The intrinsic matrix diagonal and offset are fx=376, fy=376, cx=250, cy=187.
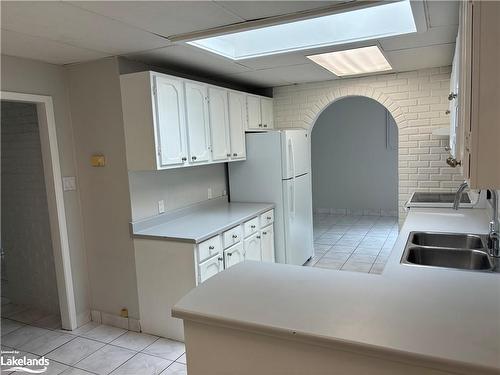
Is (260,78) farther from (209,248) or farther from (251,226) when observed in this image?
(209,248)

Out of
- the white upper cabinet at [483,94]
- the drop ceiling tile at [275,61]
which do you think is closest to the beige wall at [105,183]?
the drop ceiling tile at [275,61]

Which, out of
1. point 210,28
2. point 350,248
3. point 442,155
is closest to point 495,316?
point 210,28

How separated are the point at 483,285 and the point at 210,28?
2.07 meters

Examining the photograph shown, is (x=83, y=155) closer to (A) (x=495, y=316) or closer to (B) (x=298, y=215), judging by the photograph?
(B) (x=298, y=215)

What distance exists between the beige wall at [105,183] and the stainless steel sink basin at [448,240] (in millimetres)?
2280

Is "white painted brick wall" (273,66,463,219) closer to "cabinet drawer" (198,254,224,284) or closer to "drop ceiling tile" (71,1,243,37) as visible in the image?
"cabinet drawer" (198,254,224,284)

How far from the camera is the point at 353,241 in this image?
18.9ft

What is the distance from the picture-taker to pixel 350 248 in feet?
17.8

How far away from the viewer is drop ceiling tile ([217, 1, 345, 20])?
203 centimetres

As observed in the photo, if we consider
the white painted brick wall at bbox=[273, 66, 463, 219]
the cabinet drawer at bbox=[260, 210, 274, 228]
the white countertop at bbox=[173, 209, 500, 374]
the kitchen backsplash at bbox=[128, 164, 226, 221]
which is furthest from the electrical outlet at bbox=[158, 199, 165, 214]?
the white painted brick wall at bbox=[273, 66, 463, 219]

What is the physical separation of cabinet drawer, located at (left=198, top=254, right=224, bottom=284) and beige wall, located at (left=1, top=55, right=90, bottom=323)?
4.00 ft

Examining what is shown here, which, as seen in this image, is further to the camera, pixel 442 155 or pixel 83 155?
pixel 442 155

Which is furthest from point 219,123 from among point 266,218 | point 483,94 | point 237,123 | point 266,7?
point 483,94

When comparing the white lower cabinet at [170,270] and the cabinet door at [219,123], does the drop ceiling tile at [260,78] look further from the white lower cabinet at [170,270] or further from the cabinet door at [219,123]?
the white lower cabinet at [170,270]
